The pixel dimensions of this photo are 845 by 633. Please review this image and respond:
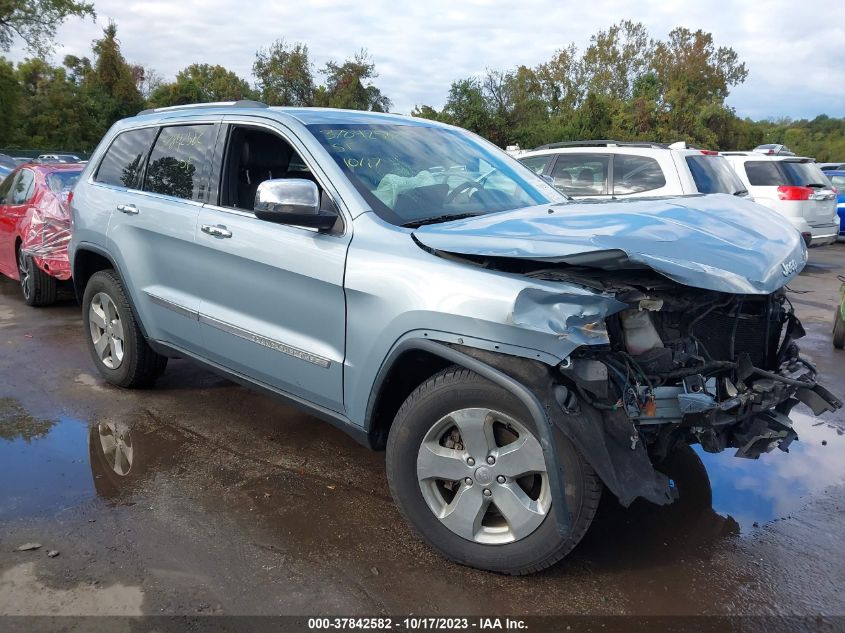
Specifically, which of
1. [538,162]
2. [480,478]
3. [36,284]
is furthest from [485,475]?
[538,162]

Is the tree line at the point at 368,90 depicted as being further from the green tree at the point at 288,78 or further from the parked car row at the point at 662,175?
the parked car row at the point at 662,175

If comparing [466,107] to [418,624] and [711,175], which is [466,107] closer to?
[711,175]

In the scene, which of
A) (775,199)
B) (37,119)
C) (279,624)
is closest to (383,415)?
(279,624)

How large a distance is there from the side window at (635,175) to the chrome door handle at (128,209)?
5999 millimetres

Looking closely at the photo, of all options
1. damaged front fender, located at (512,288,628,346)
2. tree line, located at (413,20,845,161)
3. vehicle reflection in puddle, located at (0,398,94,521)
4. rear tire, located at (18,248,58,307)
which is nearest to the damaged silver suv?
damaged front fender, located at (512,288,628,346)

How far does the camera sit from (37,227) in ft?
24.7

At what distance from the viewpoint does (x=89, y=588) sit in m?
2.87

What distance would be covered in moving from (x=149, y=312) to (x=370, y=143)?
6.11 feet

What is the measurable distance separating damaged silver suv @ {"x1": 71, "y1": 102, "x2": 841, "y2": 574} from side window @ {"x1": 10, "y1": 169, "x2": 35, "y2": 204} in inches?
192

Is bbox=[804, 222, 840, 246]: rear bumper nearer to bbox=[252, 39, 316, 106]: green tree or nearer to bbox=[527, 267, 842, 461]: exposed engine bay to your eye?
bbox=[527, 267, 842, 461]: exposed engine bay

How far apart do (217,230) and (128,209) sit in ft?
3.54

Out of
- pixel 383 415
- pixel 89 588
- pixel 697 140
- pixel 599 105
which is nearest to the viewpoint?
pixel 89 588

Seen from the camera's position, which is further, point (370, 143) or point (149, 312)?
point (149, 312)

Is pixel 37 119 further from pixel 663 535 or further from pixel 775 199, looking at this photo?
pixel 663 535
